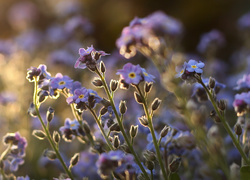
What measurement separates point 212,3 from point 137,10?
138cm

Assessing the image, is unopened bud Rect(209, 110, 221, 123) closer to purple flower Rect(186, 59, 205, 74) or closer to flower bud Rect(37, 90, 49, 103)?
purple flower Rect(186, 59, 205, 74)

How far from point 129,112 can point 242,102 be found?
5.65ft

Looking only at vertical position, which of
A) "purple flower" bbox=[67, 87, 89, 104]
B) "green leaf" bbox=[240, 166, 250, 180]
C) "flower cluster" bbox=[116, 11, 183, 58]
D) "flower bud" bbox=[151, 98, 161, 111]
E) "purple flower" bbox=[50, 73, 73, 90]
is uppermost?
"flower cluster" bbox=[116, 11, 183, 58]

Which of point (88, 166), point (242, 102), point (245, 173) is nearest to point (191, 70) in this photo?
point (242, 102)

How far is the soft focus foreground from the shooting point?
1.86m

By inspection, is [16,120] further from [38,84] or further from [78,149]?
[38,84]

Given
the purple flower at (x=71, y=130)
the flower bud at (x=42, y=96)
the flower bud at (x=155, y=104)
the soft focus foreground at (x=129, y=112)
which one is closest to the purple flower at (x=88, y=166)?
the soft focus foreground at (x=129, y=112)

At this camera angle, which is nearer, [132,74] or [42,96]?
[132,74]

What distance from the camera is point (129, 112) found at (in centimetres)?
362

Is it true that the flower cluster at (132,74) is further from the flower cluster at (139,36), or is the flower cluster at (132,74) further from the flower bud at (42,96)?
the flower cluster at (139,36)

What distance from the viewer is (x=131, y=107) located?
3.81 m

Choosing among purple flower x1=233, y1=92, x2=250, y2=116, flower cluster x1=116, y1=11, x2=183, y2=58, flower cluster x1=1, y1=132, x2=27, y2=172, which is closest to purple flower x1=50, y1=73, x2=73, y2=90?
flower cluster x1=1, y1=132, x2=27, y2=172

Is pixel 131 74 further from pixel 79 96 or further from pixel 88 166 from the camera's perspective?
pixel 88 166

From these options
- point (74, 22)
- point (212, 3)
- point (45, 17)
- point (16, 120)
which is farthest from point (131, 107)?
point (45, 17)
